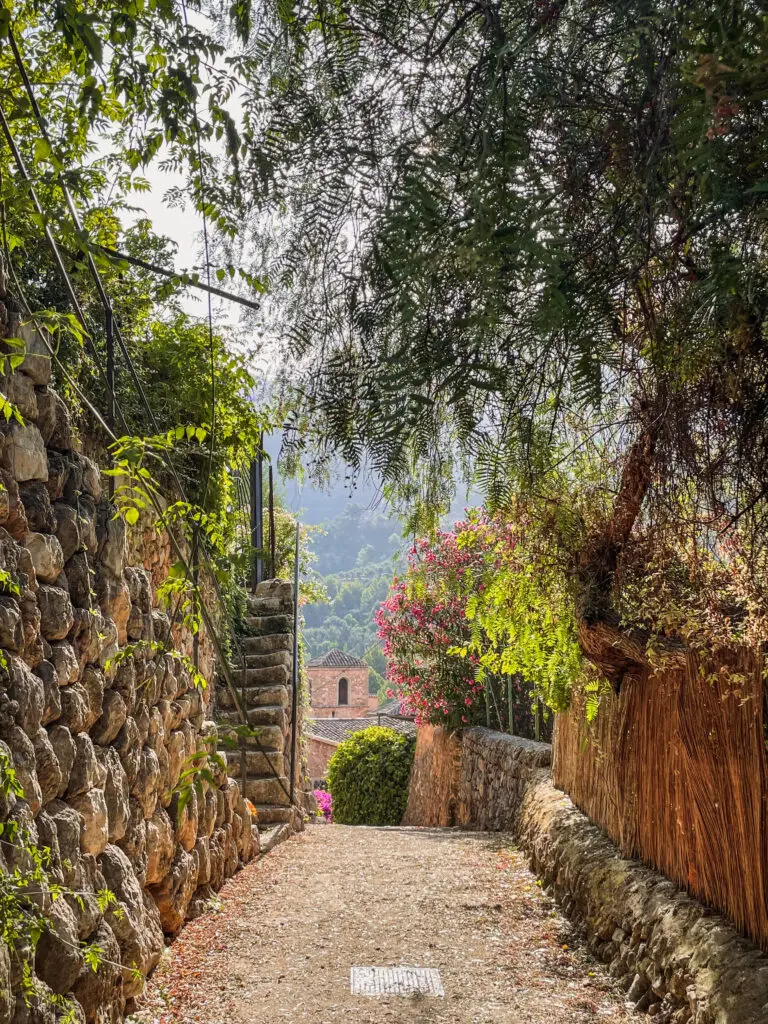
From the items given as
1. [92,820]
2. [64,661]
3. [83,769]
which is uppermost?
[64,661]

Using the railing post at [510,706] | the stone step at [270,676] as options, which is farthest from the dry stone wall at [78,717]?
the railing post at [510,706]

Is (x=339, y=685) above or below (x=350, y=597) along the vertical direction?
below

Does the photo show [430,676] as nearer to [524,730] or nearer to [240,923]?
[524,730]

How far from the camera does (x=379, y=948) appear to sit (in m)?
4.45

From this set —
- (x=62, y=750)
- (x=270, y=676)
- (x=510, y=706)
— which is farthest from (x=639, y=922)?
(x=510, y=706)

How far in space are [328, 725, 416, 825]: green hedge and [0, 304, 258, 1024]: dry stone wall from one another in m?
8.93

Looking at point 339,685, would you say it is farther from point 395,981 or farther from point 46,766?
point 46,766

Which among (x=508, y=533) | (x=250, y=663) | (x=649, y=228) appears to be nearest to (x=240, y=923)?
(x=508, y=533)

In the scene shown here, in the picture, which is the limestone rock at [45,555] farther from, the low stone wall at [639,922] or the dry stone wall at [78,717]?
the low stone wall at [639,922]

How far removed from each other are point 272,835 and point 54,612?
4551 mm

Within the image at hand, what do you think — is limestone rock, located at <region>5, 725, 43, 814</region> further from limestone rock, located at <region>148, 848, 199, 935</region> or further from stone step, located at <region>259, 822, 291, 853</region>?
stone step, located at <region>259, 822, 291, 853</region>

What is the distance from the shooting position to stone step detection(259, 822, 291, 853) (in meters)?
6.75

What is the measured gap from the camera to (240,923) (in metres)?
4.80

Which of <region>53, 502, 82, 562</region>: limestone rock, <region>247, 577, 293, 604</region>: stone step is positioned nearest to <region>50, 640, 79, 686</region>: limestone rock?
<region>53, 502, 82, 562</region>: limestone rock
